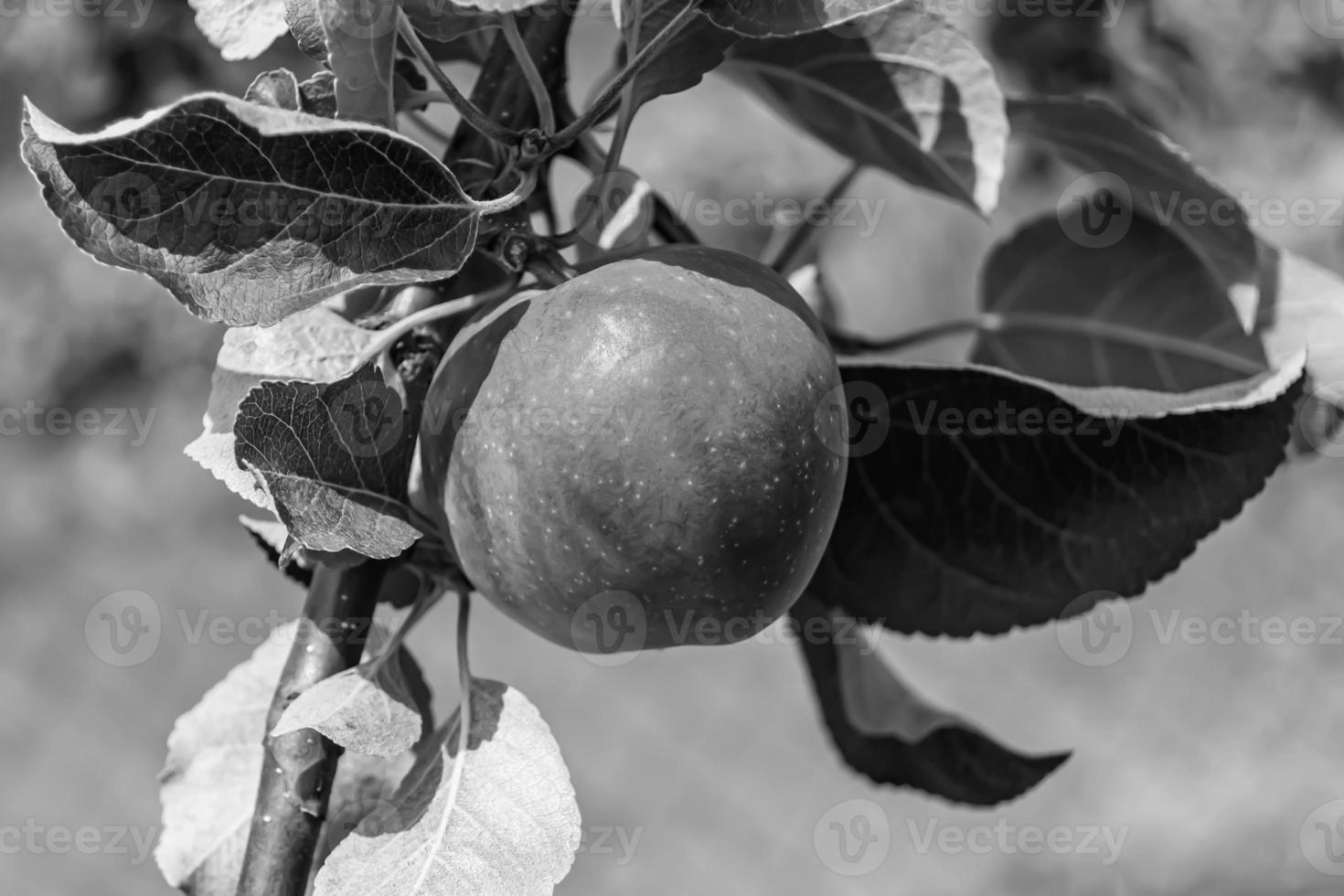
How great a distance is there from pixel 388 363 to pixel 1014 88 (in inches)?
42.0

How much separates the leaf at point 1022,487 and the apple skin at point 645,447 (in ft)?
0.43

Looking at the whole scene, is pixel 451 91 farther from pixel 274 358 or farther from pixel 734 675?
pixel 734 675

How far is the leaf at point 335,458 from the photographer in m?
0.43

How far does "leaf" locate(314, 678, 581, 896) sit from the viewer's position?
0.47 m

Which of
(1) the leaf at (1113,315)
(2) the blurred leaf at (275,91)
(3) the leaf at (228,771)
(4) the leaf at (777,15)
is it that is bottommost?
(1) the leaf at (1113,315)

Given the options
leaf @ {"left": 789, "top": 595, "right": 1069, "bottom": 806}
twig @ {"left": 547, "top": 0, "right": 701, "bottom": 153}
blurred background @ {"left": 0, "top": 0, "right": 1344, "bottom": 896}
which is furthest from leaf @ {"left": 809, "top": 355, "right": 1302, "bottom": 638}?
blurred background @ {"left": 0, "top": 0, "right": 1344, "bottom": 896}

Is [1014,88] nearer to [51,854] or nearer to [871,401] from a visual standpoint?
[871,401]

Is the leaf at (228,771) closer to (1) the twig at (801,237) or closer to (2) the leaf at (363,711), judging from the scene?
(2) the leaf at (363,711)

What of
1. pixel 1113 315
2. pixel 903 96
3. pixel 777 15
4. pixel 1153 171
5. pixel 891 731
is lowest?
pixel 891 731

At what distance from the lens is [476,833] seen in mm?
476

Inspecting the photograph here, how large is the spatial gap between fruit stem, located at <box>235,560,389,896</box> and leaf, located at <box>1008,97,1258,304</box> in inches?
18.5

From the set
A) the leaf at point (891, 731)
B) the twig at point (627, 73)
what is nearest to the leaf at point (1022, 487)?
the leaf at point (891, 731)

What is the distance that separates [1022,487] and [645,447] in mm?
277

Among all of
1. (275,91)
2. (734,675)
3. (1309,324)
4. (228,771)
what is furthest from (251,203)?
(734,675)
